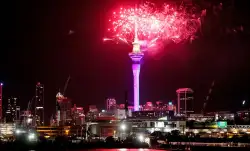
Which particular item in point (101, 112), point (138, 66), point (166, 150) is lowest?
point (166, 150)

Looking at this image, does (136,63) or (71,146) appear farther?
(136,63)

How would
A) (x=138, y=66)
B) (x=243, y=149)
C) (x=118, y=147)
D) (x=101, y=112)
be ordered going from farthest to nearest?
1. (x=101, y=112)
2. (x=138, y=66)
3. (x=118, y=147)
4. (x=243, y=149)

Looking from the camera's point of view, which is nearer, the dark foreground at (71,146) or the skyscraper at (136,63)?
the dark foreground at (71,146)

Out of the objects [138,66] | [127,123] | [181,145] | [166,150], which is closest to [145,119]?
[127,123]

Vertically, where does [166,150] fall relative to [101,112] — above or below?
below

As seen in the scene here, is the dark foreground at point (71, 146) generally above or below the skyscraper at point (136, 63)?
below

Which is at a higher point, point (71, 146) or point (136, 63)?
point (136, 63)

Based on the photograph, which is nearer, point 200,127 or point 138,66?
point 138,66

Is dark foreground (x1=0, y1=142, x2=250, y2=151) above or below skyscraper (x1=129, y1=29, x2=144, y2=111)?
below

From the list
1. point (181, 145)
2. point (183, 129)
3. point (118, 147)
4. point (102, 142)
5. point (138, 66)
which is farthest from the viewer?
point (183, 129)

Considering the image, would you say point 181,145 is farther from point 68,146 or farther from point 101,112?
point 101,112

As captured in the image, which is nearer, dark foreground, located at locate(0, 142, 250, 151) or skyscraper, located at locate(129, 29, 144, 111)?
dark foreground, located at locate(0, 142, 250, 151)
